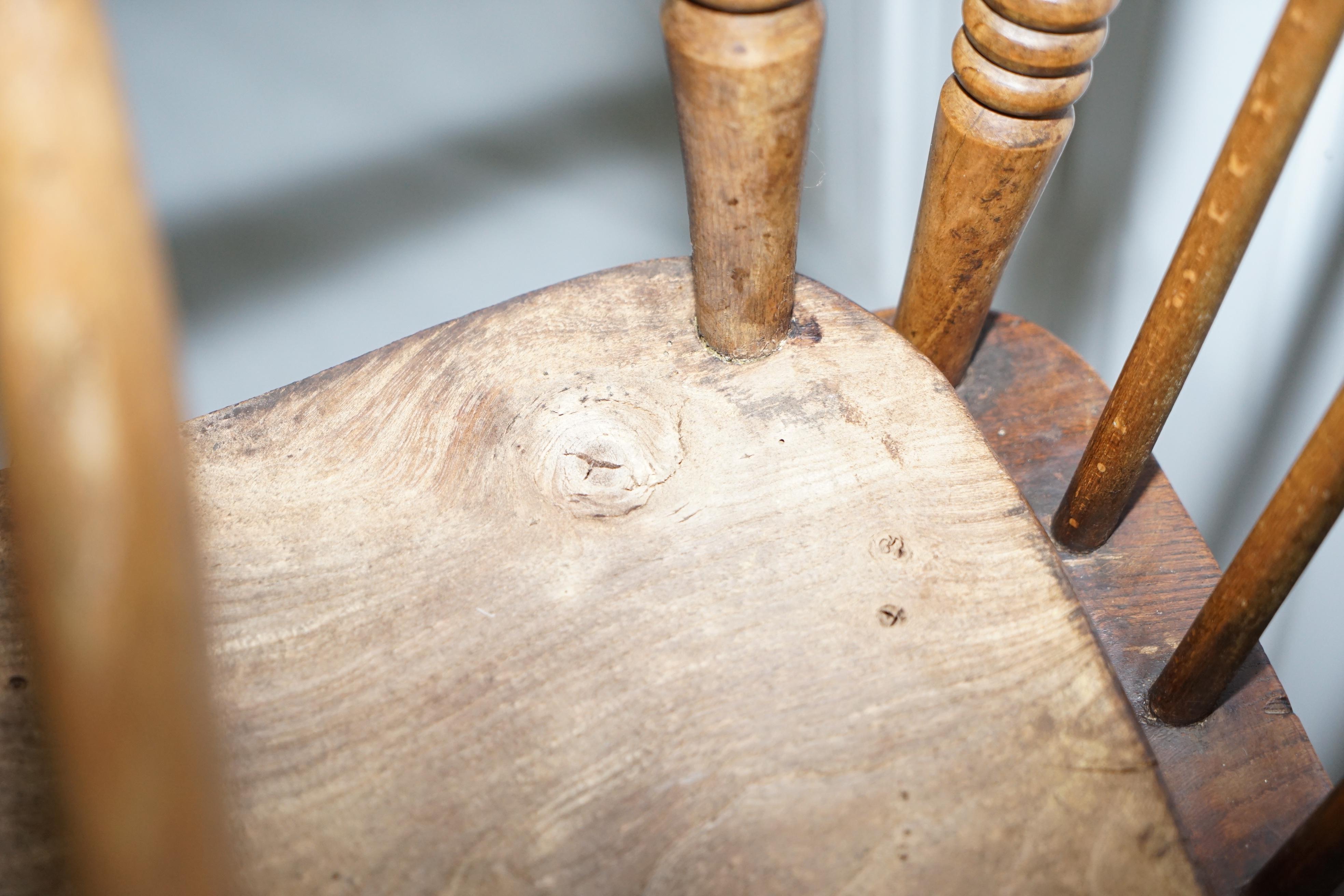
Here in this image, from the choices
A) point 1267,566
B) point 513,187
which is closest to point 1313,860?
point 1267,566

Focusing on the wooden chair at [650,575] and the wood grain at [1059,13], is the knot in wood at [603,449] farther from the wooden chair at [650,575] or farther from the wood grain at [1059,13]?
the wood grain at [1059,13]

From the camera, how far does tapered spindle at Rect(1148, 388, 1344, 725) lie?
313mm

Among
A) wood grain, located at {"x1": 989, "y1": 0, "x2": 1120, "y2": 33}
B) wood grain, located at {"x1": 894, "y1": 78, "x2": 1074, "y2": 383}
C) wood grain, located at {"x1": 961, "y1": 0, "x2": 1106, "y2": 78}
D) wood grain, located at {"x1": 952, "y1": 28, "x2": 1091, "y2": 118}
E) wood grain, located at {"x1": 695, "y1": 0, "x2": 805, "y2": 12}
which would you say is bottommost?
wood grain, located at {"x1": 894, "y1": 78, "x2": 1074, "y2": 383}

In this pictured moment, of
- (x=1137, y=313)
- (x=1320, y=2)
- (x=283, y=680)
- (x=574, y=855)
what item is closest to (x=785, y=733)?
(x=574, y=855)

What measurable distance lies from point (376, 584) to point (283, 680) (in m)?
0.05

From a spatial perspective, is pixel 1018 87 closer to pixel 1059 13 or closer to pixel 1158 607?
pixel 1059 13

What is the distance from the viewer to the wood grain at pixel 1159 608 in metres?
0.44

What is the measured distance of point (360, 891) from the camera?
1.03 feet

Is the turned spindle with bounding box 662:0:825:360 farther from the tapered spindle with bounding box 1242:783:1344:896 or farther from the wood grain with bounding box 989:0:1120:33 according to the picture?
the tapered spindle with bounding box 1242:783:1344:896

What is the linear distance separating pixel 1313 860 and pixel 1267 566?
94 mm

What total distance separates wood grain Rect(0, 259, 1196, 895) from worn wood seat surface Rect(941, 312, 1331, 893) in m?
0.05

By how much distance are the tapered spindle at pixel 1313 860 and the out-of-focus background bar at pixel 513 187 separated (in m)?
0.53

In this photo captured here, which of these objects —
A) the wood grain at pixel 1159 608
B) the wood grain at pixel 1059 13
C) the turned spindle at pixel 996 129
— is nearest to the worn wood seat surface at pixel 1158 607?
the wood grain at pixel 1159 608

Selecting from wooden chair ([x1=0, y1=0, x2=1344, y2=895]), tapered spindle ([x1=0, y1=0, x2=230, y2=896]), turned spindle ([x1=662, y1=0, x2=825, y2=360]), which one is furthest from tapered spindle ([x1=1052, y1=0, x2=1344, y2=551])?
tapered spindle ([x1=0, y1=0, x2=230, y2=896])
